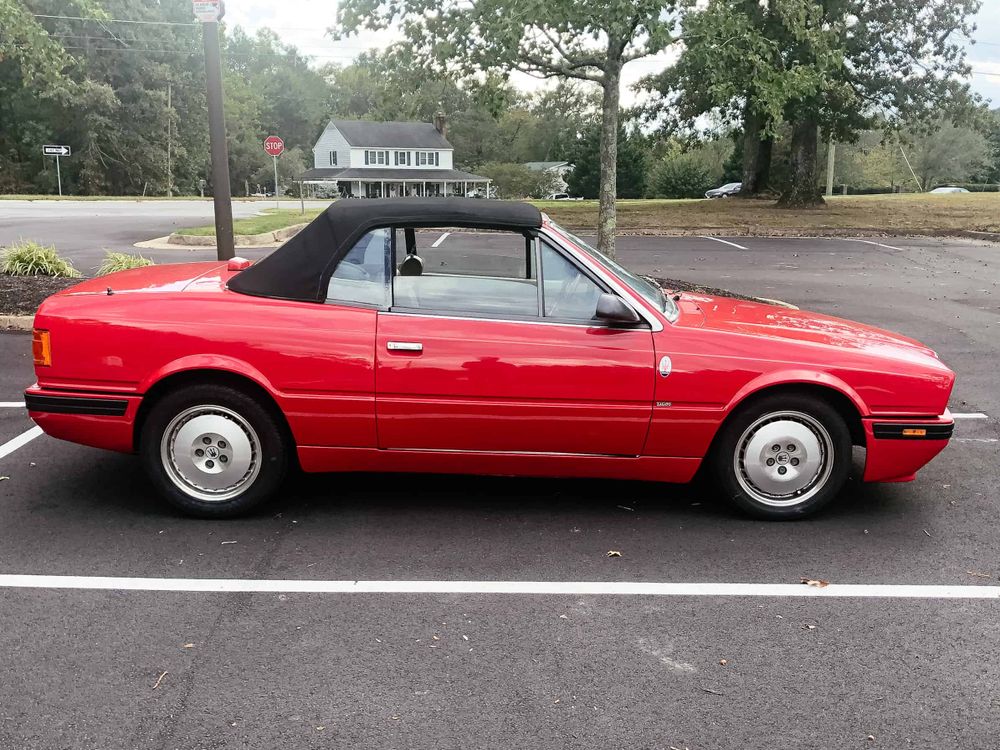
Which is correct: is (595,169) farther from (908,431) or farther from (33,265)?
(908,431)

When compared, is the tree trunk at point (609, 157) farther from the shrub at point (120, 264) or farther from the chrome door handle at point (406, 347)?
the chrome door handle at point (406, 347)

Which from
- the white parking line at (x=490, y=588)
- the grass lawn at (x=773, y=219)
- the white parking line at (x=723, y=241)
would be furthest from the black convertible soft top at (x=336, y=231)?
the white parking line at (x=723, y=241)

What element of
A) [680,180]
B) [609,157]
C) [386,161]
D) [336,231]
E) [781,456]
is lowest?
[781,456]

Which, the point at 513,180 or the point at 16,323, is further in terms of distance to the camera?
the point at 513,180

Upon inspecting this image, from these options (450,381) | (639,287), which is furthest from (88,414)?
(639,287)

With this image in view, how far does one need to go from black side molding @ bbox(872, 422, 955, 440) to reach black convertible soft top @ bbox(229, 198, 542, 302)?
2053 mm

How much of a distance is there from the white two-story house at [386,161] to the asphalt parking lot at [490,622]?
220ft

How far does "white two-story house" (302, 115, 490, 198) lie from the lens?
70.8 meters

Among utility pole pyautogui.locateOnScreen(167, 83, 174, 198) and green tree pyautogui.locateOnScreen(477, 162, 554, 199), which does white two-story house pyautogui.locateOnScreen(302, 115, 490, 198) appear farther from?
utility pole pyautogui.locateOnScreen(167, 83, 174, 198)

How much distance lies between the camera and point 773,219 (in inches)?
1142

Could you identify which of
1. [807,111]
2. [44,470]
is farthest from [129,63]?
[44,470]

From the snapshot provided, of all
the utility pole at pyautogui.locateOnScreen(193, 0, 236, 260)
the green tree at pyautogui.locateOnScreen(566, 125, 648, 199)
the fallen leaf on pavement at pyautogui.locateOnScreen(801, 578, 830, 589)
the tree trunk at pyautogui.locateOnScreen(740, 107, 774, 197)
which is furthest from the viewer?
the green tree at pyautogui.locateOnScreen(566, 125, 648, 199)

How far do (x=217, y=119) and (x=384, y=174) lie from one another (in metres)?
62.8

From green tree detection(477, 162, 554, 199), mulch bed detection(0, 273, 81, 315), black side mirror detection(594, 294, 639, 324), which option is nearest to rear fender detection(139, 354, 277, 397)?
black side mirror detection(594, 294, 639, 324)
